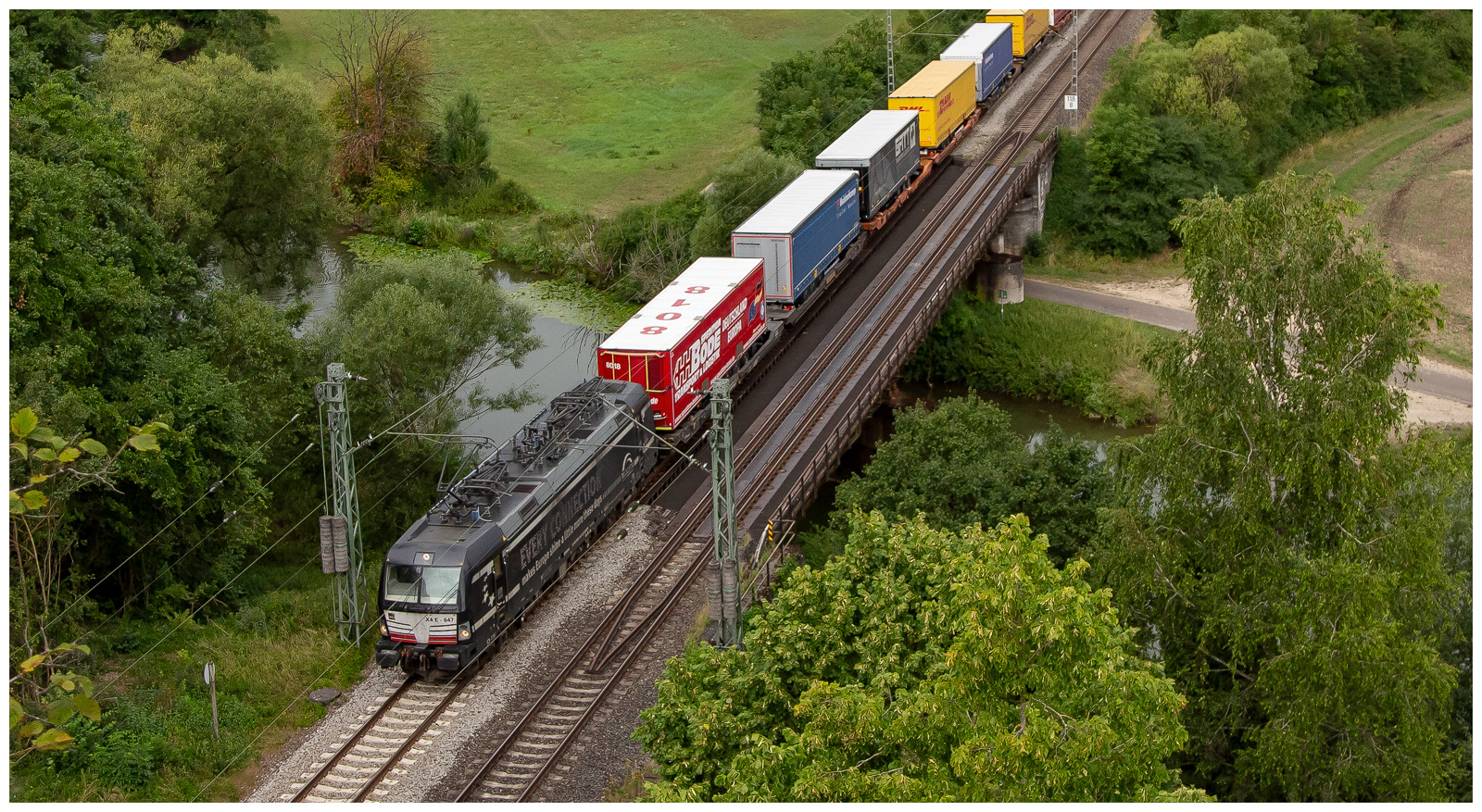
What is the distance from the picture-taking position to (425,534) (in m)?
30.2

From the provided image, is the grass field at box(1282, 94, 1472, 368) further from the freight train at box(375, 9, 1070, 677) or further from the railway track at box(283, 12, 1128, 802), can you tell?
the railway track at box(283, 12, 1128, 802)

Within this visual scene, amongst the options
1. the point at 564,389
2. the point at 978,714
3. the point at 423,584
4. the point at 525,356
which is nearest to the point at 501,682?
the point at 423,584

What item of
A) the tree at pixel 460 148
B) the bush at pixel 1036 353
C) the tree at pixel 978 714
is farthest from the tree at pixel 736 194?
the tree at pixel 978 714

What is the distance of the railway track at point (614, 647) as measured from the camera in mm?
26609

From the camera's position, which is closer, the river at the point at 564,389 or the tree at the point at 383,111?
the river at the point at 564,389

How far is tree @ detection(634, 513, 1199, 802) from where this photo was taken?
1692cm

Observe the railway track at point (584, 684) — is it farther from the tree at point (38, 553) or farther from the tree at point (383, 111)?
the tree at point (383, 111)

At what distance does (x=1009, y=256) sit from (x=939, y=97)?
8005 mm

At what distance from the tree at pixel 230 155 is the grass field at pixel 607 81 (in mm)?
23346

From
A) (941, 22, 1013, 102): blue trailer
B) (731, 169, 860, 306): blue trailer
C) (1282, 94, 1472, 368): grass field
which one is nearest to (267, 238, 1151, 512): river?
(731, 169, 860, 306): blue trailer

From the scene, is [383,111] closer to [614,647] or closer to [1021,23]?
[1021,23]

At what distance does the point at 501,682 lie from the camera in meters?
29.9

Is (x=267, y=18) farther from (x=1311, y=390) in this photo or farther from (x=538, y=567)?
(x=1311, y=390)

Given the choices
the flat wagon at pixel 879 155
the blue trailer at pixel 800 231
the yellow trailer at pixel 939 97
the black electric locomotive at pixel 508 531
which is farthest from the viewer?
the yellow trailer at pixel 939 97
